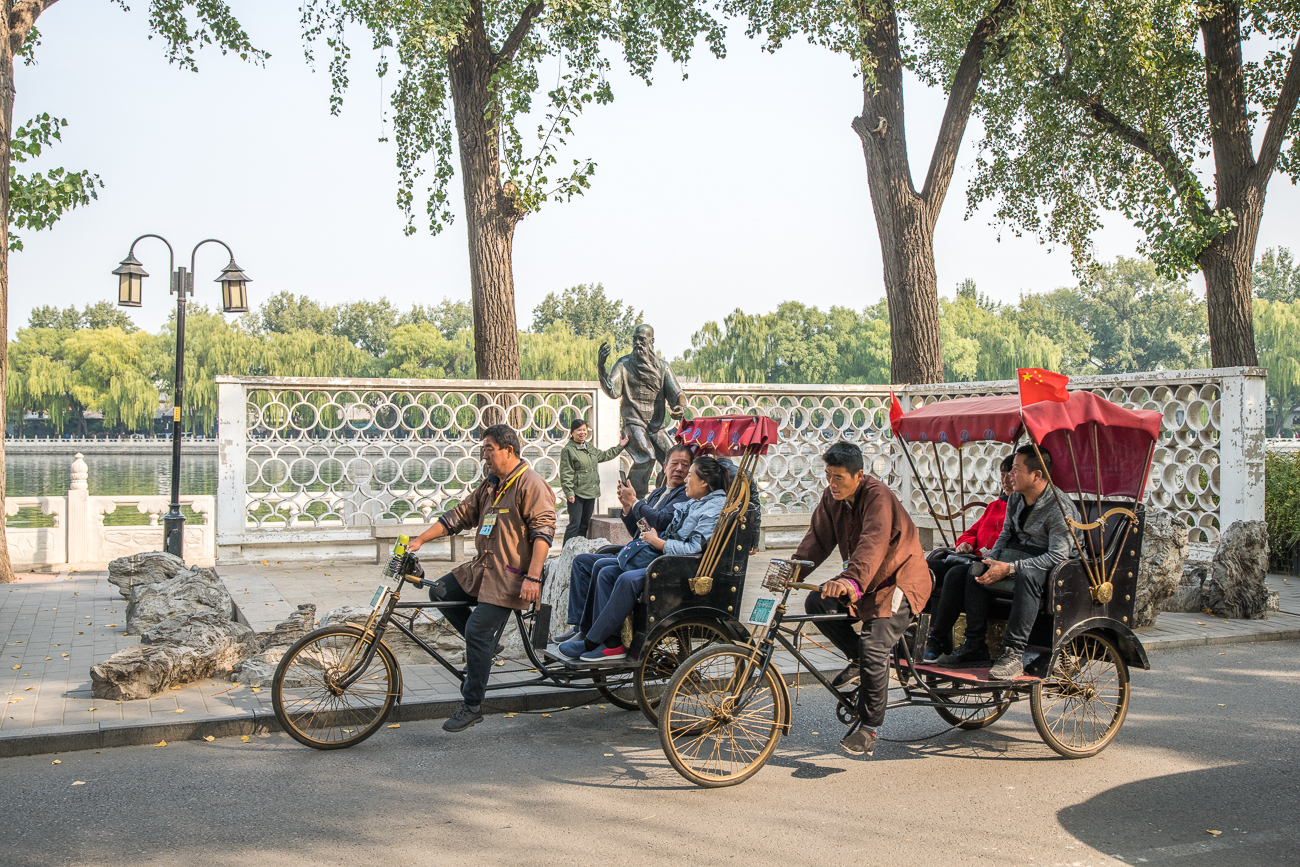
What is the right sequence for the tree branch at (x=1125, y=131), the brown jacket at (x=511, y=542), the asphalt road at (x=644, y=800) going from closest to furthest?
the asphalt road at (x=644, y=800) < the brown jacket at (x=511, y=542) < the tree branch at (x=1125, y=131)

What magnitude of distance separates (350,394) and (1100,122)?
509 inches

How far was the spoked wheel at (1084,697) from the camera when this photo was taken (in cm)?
551

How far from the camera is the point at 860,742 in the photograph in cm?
510

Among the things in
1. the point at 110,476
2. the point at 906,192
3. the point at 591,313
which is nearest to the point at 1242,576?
the point at 906,192

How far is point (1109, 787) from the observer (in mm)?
4980

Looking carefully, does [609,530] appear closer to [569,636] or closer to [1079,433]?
[569,636]

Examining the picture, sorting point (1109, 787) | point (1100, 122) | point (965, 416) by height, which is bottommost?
Result: point (1109, 787)

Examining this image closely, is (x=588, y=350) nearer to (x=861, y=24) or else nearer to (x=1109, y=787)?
(x=861, y=24)

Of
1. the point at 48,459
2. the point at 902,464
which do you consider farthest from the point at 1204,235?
the point at 48,459

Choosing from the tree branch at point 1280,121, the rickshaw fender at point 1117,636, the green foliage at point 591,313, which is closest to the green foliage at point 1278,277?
→ the green foliage at point 591,313

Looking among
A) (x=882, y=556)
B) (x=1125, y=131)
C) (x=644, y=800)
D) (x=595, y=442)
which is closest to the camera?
(x=644, y=800)

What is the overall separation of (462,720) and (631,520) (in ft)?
6.09

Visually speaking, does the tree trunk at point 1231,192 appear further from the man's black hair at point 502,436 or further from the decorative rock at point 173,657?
the decorative rock at point 173,657

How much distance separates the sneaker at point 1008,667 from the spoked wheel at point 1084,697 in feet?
0.52
